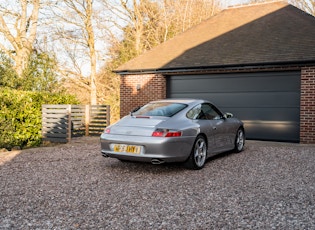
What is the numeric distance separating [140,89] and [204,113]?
6.65 metres

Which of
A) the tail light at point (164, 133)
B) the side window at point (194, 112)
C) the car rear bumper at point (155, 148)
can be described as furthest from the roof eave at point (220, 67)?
the tail light at point (164, 133)

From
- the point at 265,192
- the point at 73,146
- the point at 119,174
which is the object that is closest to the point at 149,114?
the point at 119,174

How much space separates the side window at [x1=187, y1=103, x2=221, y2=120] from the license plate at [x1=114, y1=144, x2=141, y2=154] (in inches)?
51.8

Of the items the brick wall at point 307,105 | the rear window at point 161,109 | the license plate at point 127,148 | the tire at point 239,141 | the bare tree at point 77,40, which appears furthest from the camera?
the bare tree at point 77,40

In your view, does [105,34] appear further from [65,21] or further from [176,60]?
[176,60]

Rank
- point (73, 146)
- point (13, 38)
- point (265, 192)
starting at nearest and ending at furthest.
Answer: point (265, 192), point (73, 146), point (13, 38)

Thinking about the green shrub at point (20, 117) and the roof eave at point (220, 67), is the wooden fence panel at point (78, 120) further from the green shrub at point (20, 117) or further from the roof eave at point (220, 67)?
the roof eave at point (220, 67)

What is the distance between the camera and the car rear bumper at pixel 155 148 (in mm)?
6121

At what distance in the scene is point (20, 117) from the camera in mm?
10859

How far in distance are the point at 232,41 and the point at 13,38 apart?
1159 centimetres

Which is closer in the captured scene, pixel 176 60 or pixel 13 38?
pixel 176 60

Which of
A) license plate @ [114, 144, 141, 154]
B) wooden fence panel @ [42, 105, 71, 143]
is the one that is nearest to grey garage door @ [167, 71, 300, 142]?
wooden fence panel @ [42, 105, 71, 143]

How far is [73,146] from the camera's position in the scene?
1032 cm

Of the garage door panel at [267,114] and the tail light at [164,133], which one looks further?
the garage door panel at [267,114]
